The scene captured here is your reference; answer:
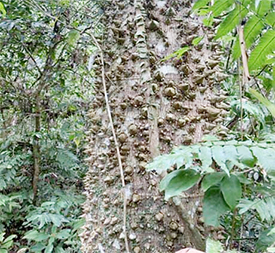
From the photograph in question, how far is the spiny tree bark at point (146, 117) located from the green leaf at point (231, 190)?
0.71 feet

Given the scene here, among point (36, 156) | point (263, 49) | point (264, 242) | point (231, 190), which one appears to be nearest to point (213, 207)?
point (231, 190)

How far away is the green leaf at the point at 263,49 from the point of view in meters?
0.78

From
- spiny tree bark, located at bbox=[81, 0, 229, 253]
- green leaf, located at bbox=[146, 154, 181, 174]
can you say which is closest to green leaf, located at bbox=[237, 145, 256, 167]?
green leaf, located at bbox=[146, 154, 181, 174]

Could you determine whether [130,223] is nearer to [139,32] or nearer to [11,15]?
[139,32]

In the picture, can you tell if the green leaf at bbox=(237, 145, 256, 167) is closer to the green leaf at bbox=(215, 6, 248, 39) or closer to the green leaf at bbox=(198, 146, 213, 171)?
the green leaf at bbox=(198, 146, 213, 171)

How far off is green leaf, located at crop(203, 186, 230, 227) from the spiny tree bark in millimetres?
183

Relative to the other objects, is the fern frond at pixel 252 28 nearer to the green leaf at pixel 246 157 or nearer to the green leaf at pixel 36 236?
the green leaf at pixel 246 157

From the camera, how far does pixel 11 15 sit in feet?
5.58

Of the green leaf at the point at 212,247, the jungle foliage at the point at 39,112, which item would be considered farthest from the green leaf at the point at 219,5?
the jungle foliage at the point at 39,112

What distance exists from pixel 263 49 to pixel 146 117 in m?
0.36

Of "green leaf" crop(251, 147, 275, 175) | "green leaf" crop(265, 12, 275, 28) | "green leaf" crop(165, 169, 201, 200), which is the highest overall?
"green leaf" crop(265, 12, 275, 28)

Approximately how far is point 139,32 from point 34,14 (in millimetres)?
1085

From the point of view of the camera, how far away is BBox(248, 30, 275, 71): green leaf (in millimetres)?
780

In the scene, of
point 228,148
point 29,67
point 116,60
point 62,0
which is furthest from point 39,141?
point 228,148
